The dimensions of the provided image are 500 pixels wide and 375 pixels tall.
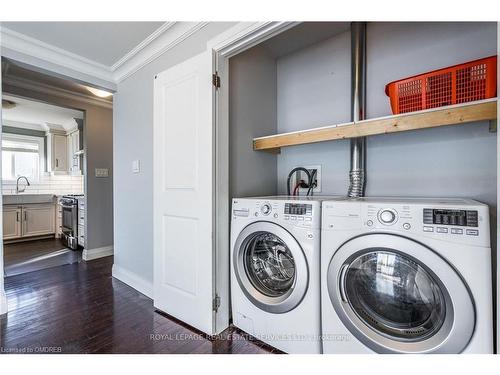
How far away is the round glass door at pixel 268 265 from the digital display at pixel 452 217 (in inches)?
28.7

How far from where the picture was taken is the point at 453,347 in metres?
0.92

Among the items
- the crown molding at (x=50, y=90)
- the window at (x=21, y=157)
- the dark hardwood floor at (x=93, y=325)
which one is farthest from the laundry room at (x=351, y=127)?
the window at (x=21, y=157)

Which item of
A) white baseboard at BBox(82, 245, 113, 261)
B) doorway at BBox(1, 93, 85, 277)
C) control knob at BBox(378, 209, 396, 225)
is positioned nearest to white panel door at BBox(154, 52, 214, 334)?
control knob at BBox(378, 209, 396, 225)

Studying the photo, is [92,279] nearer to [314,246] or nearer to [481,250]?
[314,246]

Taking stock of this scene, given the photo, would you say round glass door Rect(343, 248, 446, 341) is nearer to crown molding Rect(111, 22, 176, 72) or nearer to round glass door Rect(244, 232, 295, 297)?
round glass door Rect(244, 232, 295, 297)

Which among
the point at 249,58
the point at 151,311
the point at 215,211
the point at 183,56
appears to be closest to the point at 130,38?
the point at 183,56

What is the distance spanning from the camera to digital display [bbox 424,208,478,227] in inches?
→ 35.3

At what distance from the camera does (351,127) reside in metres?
1.42

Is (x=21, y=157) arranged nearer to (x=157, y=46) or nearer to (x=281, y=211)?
(x=157, y=46)

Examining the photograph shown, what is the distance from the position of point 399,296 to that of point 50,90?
402 cm

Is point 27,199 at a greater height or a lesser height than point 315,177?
lesser

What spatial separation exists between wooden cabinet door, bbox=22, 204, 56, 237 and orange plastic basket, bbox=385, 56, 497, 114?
553cm

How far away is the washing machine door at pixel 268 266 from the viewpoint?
4.31 feet

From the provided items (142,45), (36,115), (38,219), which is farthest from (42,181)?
(142,45)
